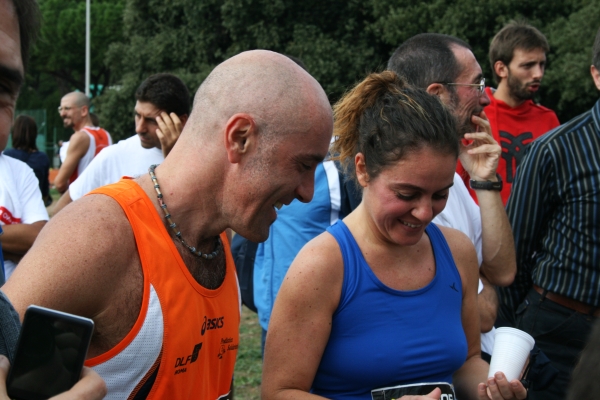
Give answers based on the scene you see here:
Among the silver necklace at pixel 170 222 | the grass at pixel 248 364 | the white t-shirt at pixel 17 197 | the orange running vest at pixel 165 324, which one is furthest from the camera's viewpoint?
the grass at pixel 248 364

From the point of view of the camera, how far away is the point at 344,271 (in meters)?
2.39

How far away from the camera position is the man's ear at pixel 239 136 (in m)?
2.07

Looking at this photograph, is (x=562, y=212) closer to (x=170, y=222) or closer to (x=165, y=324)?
(x=170, y=222)

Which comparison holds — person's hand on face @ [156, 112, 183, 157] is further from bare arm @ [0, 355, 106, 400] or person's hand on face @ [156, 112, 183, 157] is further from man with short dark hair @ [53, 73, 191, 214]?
bare arm @ [0, 355, 106, 400]

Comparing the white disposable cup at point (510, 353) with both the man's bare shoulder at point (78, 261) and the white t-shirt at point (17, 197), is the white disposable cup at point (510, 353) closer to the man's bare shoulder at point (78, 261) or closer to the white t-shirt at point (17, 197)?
the man's bare shoulder at point (78, 261)

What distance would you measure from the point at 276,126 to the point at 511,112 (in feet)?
13.4

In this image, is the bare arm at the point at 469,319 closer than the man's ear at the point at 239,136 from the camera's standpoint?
No

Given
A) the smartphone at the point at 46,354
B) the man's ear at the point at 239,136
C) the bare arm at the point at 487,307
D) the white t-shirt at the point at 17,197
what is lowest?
the bare arm at the point at 487,307

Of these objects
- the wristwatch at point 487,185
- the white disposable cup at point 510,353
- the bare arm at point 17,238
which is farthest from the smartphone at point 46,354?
the bare arm at point 17,238

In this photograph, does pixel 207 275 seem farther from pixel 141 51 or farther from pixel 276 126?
pixel 141 51

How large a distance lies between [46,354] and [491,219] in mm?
2489

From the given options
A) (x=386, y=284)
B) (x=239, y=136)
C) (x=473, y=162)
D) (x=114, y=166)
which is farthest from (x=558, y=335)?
(x=114, y=166)

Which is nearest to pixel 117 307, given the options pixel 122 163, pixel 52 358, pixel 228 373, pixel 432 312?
pixel 228 373

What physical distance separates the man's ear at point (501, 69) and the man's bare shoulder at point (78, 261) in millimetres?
4678
